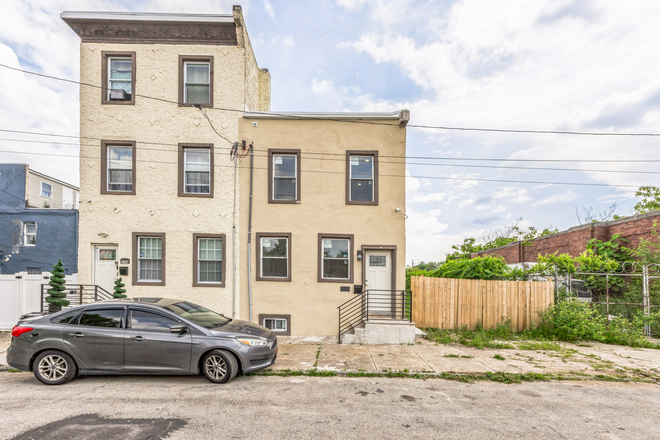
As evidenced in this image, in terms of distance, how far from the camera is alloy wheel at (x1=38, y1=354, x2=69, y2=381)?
5852 mm

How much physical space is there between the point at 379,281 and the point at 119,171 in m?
9.28

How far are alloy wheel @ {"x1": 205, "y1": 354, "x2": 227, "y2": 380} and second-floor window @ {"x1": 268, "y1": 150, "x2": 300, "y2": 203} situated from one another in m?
5.61

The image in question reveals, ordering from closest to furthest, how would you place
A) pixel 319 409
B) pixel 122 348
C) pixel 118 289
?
pixel 319 409, pixel 122 348, pixel 118 289

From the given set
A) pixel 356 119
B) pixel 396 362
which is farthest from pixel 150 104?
pixel 396 362

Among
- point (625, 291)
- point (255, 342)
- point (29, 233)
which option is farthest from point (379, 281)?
point (29, 233)

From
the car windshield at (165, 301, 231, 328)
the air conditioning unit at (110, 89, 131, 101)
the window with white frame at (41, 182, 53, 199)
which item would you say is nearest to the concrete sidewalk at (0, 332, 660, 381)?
the car windshield at (165, 301, 231, 328)

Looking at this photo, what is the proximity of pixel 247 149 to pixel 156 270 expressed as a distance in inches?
194

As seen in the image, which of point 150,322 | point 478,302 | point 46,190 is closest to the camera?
point 150,322

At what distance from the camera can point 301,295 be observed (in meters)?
10.2

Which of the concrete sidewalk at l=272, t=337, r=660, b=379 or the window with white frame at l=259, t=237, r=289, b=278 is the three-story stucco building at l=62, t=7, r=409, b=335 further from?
the concrete sidewalk at l=272, t=337, r=660, b=379

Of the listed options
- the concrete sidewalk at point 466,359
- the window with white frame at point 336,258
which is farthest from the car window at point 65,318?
the window with white frame at point 336,258

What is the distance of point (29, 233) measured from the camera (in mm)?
14125

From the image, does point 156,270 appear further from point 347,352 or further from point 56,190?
point 56,190

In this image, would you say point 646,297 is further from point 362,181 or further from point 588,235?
point 362,181
